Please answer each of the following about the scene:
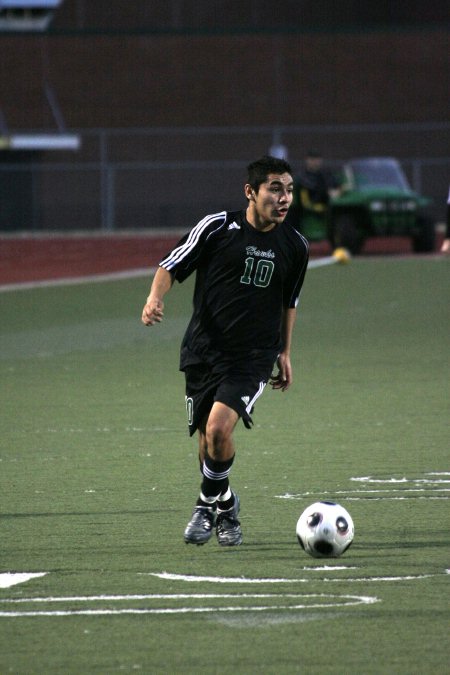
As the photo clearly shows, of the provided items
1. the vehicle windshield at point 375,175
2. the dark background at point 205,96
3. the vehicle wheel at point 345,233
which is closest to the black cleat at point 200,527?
the vehicle wheel at point 345,233

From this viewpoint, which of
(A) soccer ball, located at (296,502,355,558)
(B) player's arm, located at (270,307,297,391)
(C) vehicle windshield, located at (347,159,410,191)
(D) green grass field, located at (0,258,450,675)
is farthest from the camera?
(C) vehicle windshield, located at (347,159,410,191)

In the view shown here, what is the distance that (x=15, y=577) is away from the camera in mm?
6617

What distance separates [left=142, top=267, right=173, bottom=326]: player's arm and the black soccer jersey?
0.05m

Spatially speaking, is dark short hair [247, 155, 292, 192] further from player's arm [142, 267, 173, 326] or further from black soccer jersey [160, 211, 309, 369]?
player's arm [142, 267, 173, 326]

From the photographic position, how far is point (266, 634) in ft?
18.4

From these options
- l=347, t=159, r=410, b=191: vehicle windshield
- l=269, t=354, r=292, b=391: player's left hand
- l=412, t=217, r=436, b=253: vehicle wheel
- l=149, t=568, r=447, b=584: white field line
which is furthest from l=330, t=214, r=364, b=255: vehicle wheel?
l=149, t=568, r=447, b=584: white field line

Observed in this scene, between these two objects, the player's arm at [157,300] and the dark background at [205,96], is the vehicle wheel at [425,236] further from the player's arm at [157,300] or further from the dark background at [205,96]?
the player's arm at [157,300]

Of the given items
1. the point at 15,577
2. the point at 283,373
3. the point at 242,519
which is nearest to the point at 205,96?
the point at 242,519

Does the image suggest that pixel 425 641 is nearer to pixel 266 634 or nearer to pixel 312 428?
pixel 266 634

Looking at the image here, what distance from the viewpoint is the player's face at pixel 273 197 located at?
7.36 meters

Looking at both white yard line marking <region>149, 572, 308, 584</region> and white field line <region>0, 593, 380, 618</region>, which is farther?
white yard line marking <region>149, 572, 308, 584</region>

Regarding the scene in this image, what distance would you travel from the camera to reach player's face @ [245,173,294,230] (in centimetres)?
736

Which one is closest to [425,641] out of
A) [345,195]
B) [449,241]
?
[449,241]

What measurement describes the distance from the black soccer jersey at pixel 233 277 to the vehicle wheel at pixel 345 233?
83.0ft
